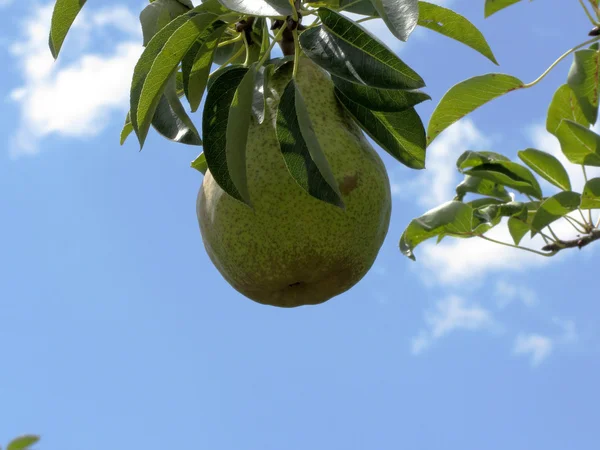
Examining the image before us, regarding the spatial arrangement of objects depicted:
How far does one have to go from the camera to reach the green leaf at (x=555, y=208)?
6.93 feet

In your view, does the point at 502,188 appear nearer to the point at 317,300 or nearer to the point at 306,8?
the point at 317,300

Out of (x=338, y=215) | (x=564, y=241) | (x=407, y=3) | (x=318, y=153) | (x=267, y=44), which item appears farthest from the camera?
(x=564, y=241)

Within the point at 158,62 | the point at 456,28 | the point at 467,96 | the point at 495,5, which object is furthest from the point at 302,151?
the point at 495,5

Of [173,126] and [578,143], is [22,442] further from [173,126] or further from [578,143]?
[578,143]

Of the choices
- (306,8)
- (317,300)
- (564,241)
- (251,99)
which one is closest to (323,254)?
(317,300)

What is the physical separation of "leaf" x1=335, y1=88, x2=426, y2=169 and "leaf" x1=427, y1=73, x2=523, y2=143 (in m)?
0.27

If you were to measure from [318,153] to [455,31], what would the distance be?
17.6 inches

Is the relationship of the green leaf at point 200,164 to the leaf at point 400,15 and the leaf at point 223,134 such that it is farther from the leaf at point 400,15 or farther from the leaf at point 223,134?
the leaf at point 400,15

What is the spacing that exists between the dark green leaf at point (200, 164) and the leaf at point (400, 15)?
78 cm

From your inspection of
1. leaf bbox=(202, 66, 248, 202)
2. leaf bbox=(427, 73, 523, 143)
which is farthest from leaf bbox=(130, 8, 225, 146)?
leaf bbox=(427, 73, 523, 143)

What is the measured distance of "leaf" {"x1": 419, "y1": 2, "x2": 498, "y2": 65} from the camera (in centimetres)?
170

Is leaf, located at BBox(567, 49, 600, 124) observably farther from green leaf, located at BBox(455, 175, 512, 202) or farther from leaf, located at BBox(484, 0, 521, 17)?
green leaf, located at BBox(455, 175, 512, 202)

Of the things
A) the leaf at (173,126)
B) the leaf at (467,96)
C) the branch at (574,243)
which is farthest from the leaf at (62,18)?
the branch at (574,243)

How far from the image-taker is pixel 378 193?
173 cm
